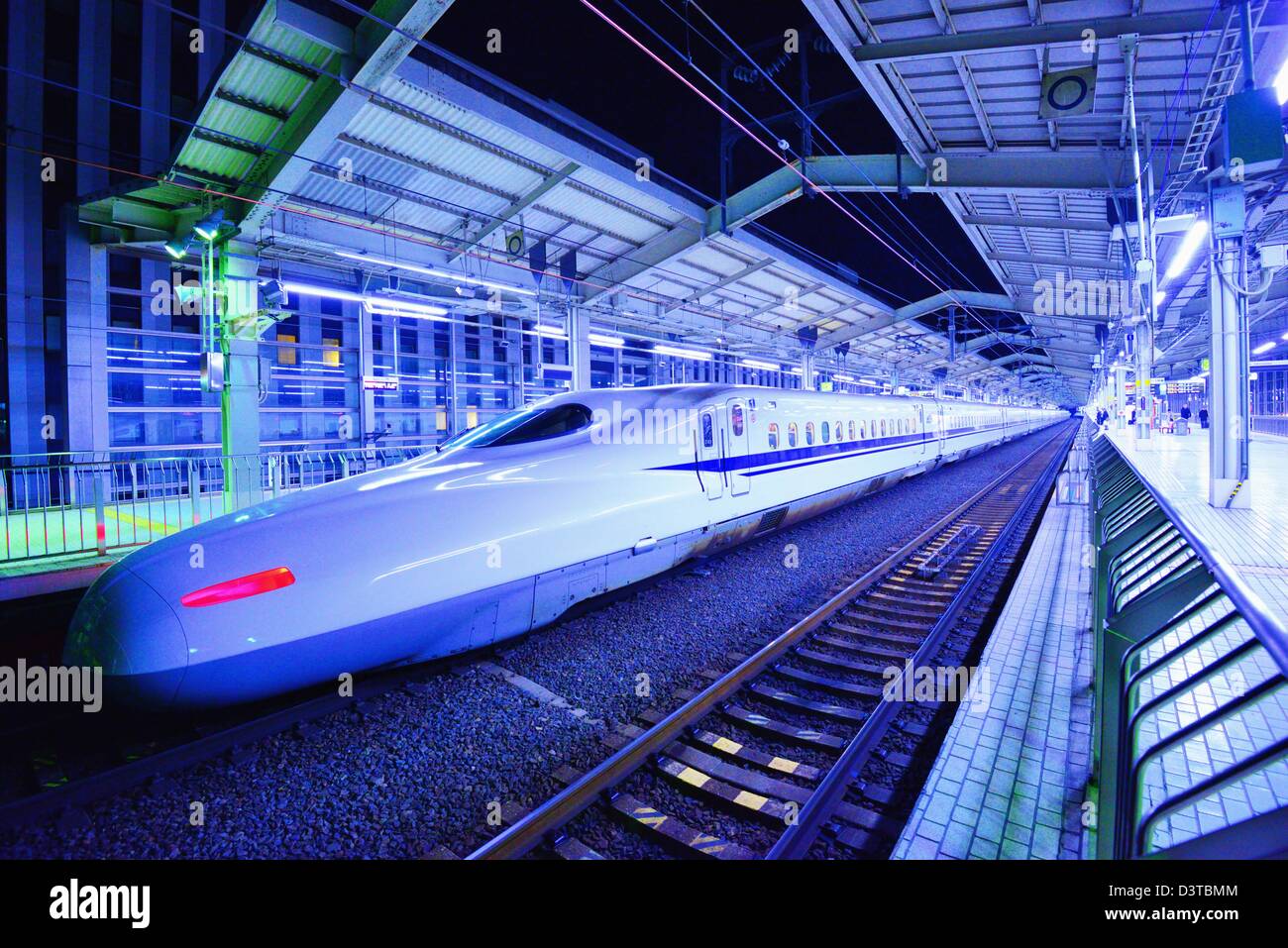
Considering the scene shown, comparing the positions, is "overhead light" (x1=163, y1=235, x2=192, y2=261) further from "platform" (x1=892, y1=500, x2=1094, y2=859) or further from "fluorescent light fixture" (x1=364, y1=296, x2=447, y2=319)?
"platform" (x1=892, y1=500, x2=1094, y2=859)

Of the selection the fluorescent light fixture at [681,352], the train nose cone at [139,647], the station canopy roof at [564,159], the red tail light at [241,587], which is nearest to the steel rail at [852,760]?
the red tail light at [241,587]

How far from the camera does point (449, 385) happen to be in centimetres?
1463

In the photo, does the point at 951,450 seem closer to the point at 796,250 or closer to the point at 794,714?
the point at 796,250

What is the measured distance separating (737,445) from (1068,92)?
19.9 ft

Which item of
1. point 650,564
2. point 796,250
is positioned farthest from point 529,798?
point 796,250

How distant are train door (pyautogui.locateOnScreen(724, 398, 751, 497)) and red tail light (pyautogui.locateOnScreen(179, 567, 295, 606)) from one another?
4.91 m

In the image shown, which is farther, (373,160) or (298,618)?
(373,160)

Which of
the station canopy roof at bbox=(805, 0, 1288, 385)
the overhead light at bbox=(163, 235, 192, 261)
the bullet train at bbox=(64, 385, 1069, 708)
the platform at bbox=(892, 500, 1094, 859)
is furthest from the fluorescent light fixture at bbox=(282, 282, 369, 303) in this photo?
the platform at bbox=(892, 500, 1094, 859)

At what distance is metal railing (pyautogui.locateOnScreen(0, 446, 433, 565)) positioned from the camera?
21.2 feet

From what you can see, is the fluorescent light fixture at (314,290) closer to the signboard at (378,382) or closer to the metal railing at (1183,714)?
the signboard at (378,382)

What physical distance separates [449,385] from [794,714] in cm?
1262

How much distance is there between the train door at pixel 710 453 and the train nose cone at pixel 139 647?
482 cm

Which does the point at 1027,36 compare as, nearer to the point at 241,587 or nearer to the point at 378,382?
the point at 241,587

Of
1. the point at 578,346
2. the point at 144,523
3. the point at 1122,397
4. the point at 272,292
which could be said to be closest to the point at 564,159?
the point at 578,346
